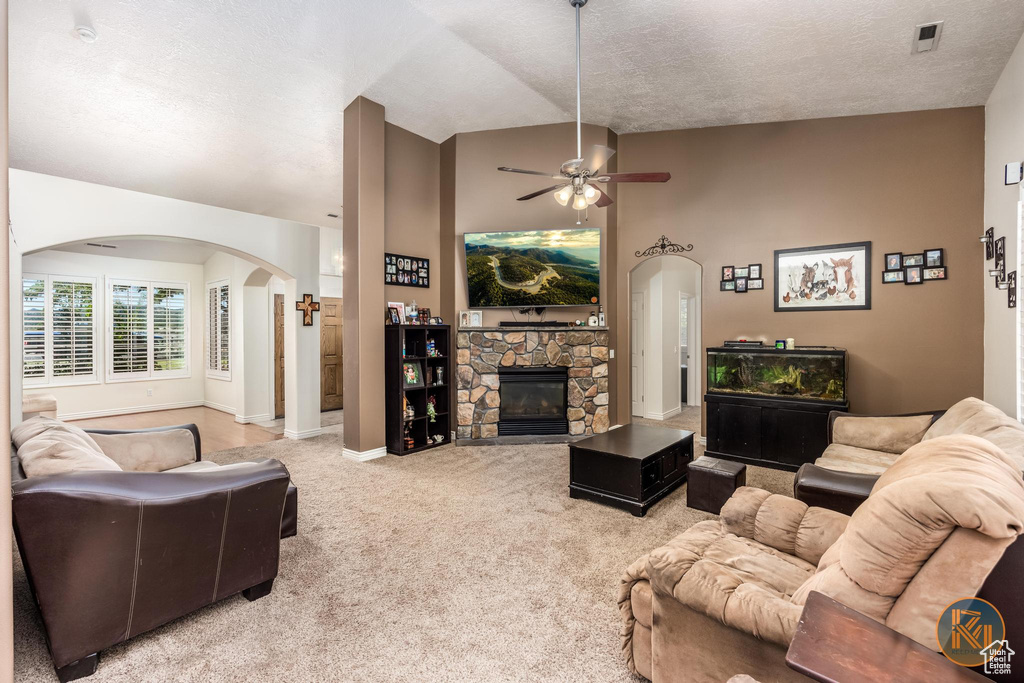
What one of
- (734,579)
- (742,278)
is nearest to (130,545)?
(734,579)

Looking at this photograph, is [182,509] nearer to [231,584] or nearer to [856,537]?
[231,584]

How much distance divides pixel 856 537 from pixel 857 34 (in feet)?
13.0

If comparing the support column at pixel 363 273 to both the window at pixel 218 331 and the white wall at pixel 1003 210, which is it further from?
the white wall at pixel 1003 210

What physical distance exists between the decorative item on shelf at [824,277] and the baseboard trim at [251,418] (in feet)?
23.4

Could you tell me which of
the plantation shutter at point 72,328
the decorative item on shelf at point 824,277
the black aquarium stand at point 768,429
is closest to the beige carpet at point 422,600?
the black aquarium stand at point 768,429

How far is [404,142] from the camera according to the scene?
17.6ft

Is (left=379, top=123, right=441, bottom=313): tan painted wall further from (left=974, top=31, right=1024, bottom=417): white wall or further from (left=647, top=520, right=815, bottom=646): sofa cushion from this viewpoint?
(left=974, top=31, right=1024, bottom=417): white wall

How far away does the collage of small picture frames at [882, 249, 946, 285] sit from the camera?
4367 millimetres

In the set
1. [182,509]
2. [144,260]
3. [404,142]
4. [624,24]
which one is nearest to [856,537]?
[182,509]

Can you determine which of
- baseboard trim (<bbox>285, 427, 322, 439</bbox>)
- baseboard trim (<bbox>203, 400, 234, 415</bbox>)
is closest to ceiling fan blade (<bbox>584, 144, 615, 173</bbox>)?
baseboard trim (<bbox>285, 427, 322, 439</bbox>)

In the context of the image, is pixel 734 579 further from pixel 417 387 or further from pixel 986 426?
pixel 417 387

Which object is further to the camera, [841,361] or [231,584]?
[841,361]

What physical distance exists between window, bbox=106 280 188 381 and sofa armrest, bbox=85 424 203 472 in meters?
6.22

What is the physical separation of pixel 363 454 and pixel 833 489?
3.93 metres
